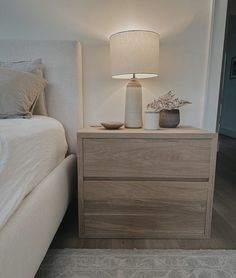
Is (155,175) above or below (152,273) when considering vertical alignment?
above

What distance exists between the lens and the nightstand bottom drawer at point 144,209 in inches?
45.3

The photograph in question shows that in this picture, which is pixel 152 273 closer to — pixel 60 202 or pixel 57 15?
pixel 60 202

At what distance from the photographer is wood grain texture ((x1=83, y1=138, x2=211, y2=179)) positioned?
3.65 ft

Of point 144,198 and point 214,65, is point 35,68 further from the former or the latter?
point 214,65

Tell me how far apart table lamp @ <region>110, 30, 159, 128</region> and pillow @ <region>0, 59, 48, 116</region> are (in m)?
0.49

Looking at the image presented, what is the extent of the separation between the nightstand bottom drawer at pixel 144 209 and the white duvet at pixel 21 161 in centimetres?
31

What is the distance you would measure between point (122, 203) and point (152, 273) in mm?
349

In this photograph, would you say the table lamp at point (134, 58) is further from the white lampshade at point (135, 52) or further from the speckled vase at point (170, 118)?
the speckled vase at point (170, 118)

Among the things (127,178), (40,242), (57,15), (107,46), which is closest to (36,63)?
(57,15)

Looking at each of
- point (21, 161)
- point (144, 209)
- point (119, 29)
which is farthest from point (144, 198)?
point (119, 29)

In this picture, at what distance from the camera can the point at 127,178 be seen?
1.14 metres

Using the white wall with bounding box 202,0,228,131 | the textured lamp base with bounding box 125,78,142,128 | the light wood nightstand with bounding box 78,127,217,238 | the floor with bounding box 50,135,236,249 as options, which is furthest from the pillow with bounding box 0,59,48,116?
the white wall with bounding box 202,0,228,131

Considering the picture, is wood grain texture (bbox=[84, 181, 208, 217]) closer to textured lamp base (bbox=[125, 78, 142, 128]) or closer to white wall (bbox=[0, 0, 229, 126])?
textured lamp base (bbox=[125, 78, 142, 128])

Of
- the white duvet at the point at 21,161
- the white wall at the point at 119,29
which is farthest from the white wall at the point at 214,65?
the white duvet at the point at 21,161
